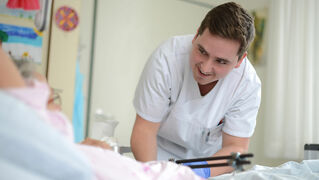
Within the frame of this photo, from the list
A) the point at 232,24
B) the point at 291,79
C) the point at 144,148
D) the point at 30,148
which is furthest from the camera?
the point at 291,79

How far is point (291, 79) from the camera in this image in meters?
→ 2.95

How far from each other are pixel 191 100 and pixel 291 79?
5.54 ft

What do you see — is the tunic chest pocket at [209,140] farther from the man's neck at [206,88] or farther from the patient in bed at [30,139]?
the patient in bed at [30,139]

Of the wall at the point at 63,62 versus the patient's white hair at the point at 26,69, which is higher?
the patient's white hair at the point at 26,69

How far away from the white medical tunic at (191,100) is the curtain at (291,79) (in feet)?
4.73

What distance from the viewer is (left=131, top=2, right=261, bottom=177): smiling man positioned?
1439mm

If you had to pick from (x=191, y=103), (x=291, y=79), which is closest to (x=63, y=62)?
(x=191, y=103)

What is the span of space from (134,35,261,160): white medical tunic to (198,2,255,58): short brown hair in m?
0.22

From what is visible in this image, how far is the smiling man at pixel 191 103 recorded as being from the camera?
4.72 feet

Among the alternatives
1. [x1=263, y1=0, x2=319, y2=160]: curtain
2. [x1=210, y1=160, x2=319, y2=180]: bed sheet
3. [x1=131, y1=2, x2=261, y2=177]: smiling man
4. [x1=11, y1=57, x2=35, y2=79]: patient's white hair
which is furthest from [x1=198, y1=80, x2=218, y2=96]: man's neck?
[x1=263, y1=0, x2=319, y2=160]: curtain

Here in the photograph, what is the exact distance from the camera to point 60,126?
2.06 feet

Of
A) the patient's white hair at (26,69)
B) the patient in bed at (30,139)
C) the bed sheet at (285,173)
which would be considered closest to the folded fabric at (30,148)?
the patient in bed at (30,139)

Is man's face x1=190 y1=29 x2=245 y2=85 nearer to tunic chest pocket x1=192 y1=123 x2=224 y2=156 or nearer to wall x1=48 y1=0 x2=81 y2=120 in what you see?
tunic chest pocket x1=192 y1=123 x2=224 y2=156

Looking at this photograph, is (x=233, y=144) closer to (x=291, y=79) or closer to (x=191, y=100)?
(x=191, y=100)
